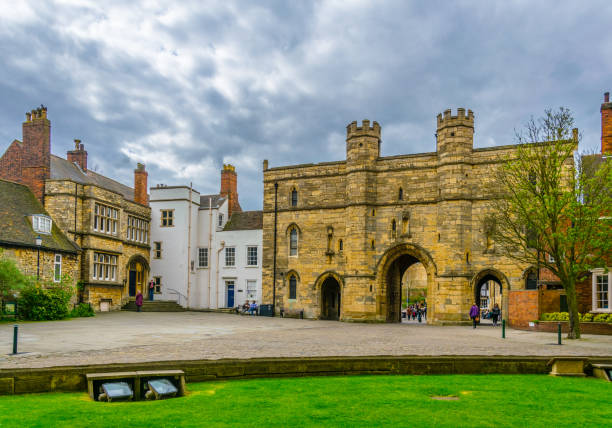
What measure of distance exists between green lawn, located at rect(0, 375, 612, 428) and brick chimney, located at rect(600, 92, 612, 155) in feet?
76.4

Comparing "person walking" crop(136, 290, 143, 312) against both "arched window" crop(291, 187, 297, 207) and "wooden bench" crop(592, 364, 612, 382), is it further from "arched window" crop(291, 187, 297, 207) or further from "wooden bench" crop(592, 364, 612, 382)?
"wooden bench" crop(592, 364, 612, 382)

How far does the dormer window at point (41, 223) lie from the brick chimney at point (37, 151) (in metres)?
2.78

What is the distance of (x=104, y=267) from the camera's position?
37188mm

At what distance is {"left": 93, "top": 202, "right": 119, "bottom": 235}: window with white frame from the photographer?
36344 mm

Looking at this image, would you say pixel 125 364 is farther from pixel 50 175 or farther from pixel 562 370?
pixel 50 175

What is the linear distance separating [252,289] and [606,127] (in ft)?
86.9

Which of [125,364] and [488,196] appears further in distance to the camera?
[488,196]

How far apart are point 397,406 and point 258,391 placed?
2.52 m

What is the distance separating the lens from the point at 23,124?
116 ft

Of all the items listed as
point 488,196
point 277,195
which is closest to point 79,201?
point 277,195

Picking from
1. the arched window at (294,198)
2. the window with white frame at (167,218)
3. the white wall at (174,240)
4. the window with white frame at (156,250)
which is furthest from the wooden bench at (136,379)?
the window with white frame at (156,250)

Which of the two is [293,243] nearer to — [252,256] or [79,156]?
[252,256]

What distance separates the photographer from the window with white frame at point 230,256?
43.7 m

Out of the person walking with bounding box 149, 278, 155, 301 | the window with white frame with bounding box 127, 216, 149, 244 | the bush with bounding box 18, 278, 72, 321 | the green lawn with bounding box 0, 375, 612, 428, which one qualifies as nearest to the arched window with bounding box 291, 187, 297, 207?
the window with white frame with bounding box 127, 216, 149, 244
